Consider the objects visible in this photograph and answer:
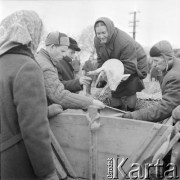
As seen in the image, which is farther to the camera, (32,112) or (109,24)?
(109,24)

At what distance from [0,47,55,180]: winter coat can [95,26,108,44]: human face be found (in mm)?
1837

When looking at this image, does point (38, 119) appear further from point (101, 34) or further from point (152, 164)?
point (101, 34)

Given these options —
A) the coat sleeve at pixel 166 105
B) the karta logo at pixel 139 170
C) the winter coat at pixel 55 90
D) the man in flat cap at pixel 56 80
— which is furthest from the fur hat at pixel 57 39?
the karta logo at pixel 139 170

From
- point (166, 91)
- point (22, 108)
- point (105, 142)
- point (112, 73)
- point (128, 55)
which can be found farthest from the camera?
point (128, 55)

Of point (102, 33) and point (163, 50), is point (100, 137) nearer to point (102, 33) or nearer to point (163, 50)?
point (163, 50)

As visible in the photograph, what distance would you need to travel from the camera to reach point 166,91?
2770 millimetres

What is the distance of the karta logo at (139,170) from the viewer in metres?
2.29

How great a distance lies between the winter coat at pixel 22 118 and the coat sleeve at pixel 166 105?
4.11 feet

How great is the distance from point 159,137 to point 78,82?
1.36 metres

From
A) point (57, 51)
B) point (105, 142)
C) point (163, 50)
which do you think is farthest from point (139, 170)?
point (57, 51)

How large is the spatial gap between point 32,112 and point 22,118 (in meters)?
0.07

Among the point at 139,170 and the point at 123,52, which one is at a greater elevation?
the point at 123,52

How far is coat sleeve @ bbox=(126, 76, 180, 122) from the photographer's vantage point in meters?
2.72

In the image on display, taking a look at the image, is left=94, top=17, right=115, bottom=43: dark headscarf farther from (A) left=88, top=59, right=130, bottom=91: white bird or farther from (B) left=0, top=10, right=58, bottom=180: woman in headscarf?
(B) left=0, top=10, right=58, bottom=180: woman in headscarf
